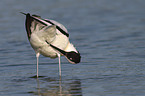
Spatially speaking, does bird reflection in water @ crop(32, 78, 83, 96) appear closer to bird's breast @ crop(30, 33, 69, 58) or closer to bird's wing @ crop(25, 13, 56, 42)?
bird's breast @ crop(30, 33, 69, 58)

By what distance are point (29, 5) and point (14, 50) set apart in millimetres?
9247

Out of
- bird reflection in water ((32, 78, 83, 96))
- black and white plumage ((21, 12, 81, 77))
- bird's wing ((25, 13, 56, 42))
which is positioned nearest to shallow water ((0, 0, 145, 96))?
bird reflection in water ((32, 78, 83, 96))

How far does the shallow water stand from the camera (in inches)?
337

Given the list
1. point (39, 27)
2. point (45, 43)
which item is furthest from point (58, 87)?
point (39, 27)

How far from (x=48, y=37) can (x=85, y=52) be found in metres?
3.70

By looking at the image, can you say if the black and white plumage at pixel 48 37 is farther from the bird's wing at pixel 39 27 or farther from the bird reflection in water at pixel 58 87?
the bird reflection in water at pixel 58 87

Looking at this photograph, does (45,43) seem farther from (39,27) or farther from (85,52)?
(85,52)

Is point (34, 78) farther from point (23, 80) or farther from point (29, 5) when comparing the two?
point (29, 5)

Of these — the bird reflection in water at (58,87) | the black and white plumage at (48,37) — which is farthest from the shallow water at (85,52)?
the black and white plumage at (48,37)

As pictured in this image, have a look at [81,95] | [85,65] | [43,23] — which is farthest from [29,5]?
[81,95]

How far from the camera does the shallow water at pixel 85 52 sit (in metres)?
8.57

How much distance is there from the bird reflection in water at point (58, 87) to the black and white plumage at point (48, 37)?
718 millimetres

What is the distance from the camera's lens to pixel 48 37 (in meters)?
9.16

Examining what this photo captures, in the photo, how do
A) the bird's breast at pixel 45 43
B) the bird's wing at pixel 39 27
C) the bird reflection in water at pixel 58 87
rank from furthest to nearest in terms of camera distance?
the bird's breast at pixel 45 43, the bird's wing at pixel 39 27, the bird reflection in water at pixel 58 87
